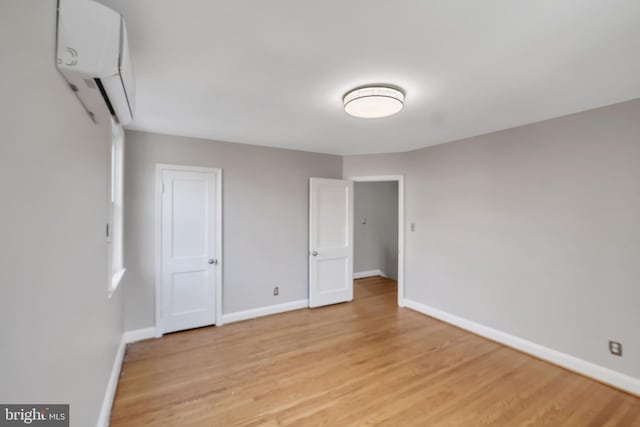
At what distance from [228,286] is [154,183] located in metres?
1.58

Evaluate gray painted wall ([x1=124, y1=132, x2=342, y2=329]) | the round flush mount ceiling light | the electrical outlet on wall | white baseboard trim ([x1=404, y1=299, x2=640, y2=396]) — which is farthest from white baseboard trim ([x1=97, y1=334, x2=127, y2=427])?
the electrical outlet on wall

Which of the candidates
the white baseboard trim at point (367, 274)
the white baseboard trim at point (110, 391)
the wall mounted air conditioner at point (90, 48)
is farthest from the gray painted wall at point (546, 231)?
the white baseboard trim at point (110, 391)

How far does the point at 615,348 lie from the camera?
7.88 feet

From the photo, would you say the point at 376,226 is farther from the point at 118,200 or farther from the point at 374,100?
the point at 118,200

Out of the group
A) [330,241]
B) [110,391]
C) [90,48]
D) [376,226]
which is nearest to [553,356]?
[330,241]

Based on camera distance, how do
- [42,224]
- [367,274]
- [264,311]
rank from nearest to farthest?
[42,224] → [264,311] → [367,274]

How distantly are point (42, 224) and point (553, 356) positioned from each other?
3.96 meters

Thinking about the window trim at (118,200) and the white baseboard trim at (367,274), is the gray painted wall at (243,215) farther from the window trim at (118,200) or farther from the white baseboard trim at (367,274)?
the white baseboard trim at (367,274)

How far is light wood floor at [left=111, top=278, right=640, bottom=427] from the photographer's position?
201cm

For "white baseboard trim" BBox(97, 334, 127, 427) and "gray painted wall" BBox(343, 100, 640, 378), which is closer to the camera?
"white baseboard trim" BBox(97, 334, 127, 427)

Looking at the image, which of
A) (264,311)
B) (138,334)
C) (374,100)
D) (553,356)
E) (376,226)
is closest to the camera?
(374,100)

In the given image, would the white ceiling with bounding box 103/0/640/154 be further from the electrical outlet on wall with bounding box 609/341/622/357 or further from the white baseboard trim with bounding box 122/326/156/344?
the white baseboard trim with bounding box 122/326/156/344

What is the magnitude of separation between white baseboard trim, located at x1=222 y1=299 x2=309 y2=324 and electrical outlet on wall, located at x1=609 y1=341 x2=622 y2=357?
3.33 metres

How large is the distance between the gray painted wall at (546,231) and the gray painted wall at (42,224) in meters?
3.73
